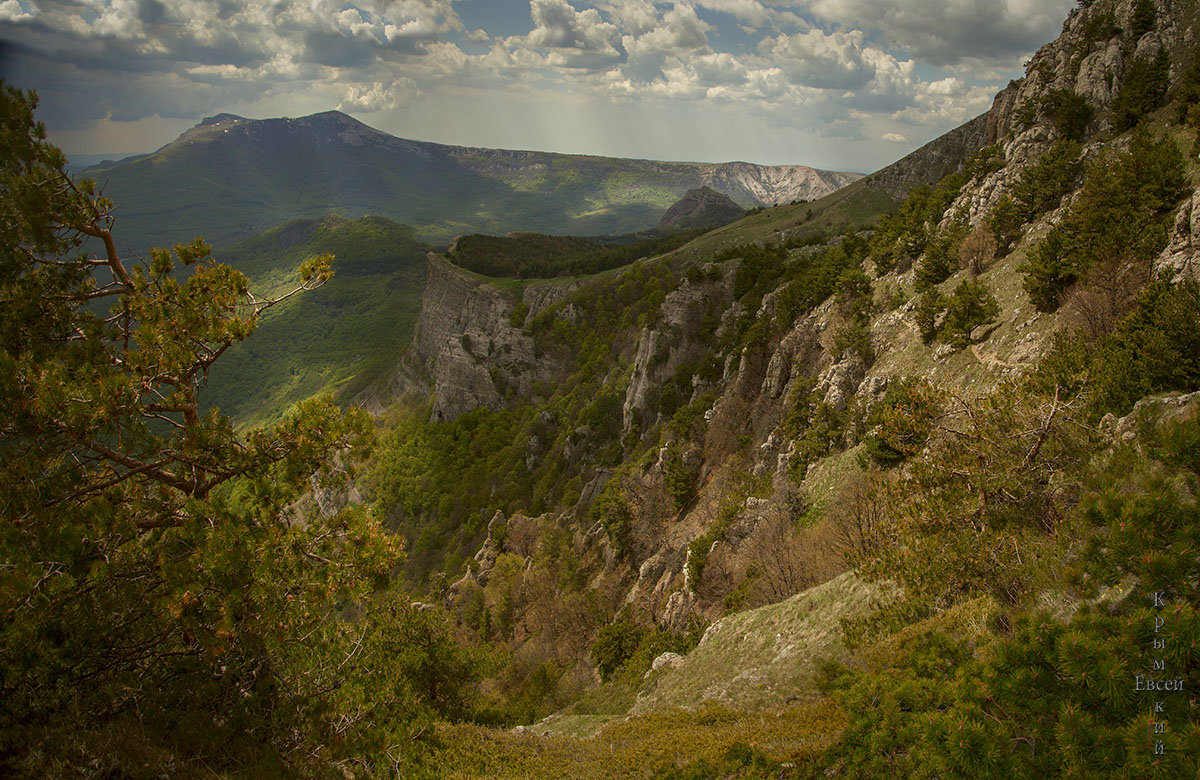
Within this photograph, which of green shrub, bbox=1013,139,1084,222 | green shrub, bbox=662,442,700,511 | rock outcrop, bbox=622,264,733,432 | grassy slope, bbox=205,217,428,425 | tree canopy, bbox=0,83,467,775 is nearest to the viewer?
tree canopy, bbox=0,83,467,775

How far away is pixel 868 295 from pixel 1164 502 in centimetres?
2760

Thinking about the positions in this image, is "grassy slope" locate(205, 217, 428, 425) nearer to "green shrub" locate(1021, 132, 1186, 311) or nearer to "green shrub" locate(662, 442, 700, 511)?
"green shrub" locate(662, 442, 700, 511)

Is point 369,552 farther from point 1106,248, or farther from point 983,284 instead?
point 983,284

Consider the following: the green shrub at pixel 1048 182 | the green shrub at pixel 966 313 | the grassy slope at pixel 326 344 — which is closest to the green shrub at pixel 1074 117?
the green shrub at pixel 1048 182

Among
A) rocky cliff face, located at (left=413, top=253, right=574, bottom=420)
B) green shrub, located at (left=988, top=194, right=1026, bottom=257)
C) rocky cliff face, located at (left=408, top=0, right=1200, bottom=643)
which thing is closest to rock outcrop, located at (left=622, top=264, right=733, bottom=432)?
rocky cliff face, located at (left=408, top=0, right=1200, bottom=643)

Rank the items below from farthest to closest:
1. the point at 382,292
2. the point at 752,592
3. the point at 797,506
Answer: the point at 382,292
the point at 797,506
the point at 752,592

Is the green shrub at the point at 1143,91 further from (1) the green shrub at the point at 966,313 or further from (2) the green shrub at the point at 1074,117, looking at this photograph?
(1) the green shrub at the point at 966,313

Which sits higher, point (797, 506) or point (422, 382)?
point (797, 506)

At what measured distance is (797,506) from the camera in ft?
75.2

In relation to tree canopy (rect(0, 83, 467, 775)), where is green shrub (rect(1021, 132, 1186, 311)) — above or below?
above

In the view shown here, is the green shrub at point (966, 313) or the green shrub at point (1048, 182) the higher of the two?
the green shrub at point (1048, 182)

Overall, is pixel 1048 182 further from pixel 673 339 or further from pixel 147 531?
pixel 147 531

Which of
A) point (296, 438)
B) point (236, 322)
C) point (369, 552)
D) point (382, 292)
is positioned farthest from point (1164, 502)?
point (382, 292)

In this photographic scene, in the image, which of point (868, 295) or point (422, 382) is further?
point (422, 382)
